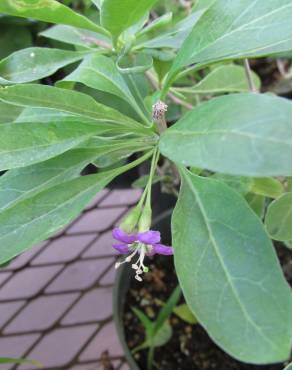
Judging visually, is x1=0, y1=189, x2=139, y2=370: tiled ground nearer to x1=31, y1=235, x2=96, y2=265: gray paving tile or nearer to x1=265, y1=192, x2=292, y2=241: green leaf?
x1=31, y1=235, x2=96, y2=265: gray paving tile

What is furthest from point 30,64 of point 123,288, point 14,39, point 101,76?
point 14,39

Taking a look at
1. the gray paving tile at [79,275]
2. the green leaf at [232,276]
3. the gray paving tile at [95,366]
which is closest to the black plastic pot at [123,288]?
the gray paving tile at [95,366]

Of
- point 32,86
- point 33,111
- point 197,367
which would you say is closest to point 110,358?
point 197,367

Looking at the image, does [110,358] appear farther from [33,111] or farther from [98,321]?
[33,111]

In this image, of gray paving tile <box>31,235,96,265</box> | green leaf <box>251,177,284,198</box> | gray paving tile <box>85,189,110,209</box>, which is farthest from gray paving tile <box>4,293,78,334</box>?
green leaf <box>251,177,284,198</box>

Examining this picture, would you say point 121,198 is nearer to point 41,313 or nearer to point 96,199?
point 96,199

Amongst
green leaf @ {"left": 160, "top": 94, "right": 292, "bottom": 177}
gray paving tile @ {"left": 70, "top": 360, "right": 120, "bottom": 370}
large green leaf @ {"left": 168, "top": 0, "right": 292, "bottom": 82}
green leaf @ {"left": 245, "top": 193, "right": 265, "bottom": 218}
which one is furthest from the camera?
gray paving tile @ {"left": 70, "top": 360, "right": 120, "bottom": 370}
